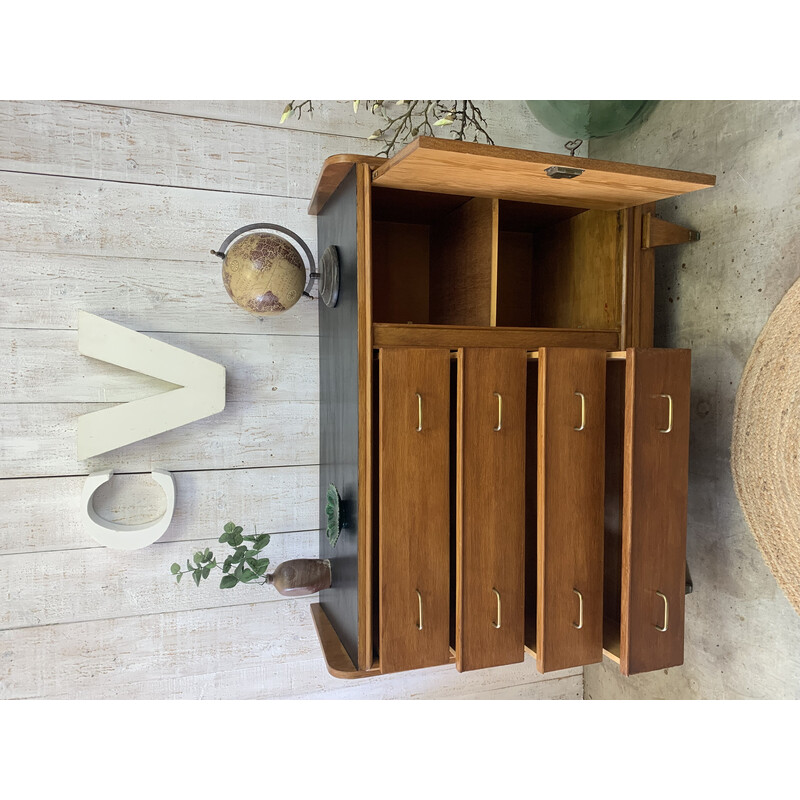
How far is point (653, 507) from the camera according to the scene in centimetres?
108

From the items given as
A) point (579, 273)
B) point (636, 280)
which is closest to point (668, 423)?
point (636, 280)

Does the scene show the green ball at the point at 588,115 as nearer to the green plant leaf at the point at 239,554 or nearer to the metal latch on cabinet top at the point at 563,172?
the metal latch on cabinet top at the point at 563,172

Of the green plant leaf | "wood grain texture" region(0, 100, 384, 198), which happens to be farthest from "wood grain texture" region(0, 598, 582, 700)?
"wood grain texture" region(0, 100, 384, 198)

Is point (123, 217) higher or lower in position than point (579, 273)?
higher

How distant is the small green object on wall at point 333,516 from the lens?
1163 mm

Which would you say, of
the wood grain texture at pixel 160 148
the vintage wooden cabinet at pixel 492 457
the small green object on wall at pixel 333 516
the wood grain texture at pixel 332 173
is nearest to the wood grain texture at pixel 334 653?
the vintage wooden cabinet at pixel 492 457

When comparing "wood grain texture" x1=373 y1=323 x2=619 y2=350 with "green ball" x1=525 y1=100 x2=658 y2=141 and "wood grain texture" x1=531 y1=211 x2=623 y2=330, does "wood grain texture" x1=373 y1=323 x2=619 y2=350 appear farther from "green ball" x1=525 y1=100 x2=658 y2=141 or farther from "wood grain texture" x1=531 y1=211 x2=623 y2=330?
"green ball" x1=525 y1=100 x2=658 y2=141

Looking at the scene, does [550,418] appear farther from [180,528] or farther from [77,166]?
[77,166]

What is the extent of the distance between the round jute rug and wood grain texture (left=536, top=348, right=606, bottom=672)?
35cm

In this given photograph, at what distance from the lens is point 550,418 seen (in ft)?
3.50

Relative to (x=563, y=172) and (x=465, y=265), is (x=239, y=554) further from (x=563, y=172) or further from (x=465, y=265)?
(x=563, y=172)

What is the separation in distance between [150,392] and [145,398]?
5cm

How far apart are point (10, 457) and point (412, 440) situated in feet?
3.05

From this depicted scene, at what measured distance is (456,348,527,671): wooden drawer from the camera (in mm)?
1051
